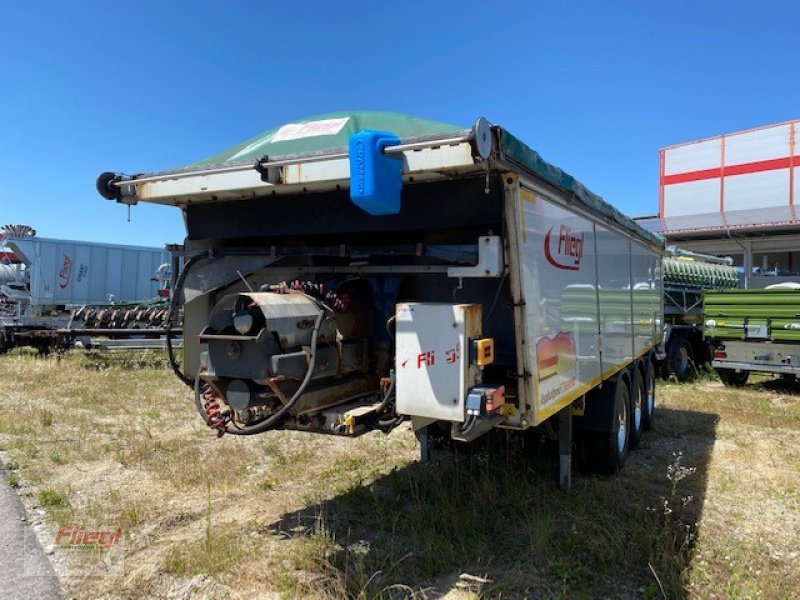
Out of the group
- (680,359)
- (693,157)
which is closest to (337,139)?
(680,359)

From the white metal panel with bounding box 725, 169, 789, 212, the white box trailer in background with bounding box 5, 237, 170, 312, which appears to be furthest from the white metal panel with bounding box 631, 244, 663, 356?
the white metal panel with bounding box 725, 169, 789, 212

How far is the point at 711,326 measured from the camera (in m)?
11.6

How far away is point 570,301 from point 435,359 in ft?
5.04

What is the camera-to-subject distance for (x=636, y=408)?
22.3ft

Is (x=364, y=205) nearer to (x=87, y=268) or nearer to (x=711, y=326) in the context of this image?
(x=711, y=326)

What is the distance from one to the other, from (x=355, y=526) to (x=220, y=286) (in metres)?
2.01

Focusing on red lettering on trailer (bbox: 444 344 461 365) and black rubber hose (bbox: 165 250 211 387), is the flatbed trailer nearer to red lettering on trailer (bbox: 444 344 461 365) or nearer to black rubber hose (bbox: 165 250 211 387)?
red lettering on trailer (bbox: 444 344 461 365)

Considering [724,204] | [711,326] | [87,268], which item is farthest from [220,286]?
[724,204]

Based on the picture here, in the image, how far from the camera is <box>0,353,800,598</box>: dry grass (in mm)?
3570

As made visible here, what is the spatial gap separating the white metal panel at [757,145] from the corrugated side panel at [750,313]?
1230 centimetres

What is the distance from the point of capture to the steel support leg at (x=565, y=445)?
4.90 metres

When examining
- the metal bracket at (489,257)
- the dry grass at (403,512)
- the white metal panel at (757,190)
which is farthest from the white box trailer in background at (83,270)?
the white metal panel at (757,190)

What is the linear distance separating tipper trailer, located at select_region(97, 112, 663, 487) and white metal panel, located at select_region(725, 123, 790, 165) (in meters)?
19.8

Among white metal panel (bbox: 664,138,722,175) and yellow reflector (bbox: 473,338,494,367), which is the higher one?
white metal panel (bbox: 664,138,722,175)
